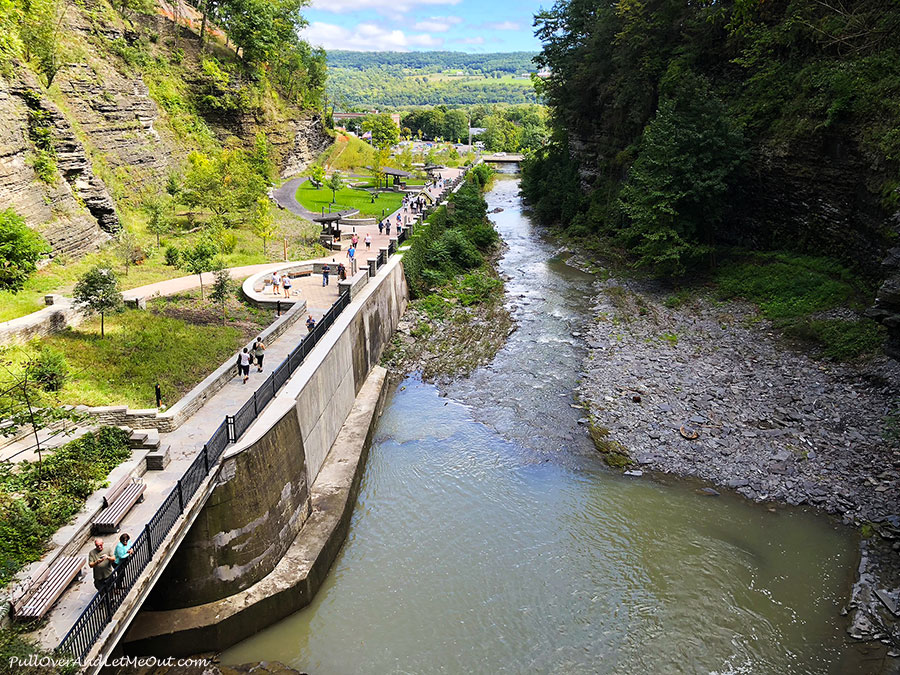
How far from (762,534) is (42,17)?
34.3 meters

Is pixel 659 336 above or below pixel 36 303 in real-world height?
below

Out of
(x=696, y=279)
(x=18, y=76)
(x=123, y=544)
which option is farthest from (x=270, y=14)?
(x=123, y=544)

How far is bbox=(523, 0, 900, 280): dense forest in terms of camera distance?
74.5 ft

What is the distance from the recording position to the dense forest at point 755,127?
2270cm

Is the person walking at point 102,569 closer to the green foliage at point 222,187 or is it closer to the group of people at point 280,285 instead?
the group of people at point 280,285

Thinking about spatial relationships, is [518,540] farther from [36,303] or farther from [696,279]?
[696,279]

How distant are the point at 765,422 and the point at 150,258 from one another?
2462cm

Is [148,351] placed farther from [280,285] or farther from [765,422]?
[765,422]


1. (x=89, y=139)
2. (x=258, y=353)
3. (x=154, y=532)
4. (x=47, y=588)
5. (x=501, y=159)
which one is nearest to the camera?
(x=47, y=588)

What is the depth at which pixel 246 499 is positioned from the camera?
11.2 m

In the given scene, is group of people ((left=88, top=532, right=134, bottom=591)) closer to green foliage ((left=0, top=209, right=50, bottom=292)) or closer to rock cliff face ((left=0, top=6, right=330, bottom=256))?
green foliage ((left=0, top=209, right=50, bottom=292))

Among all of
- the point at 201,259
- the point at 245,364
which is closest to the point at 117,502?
the point at 245,364

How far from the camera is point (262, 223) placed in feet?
99.5

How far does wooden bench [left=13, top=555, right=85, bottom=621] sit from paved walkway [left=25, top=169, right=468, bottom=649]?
0.16 meters
